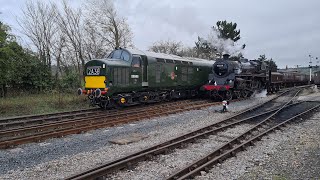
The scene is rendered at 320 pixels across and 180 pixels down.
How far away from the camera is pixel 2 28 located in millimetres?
15867

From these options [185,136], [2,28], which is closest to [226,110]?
[185,136]

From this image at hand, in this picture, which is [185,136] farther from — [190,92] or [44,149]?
[190,92]

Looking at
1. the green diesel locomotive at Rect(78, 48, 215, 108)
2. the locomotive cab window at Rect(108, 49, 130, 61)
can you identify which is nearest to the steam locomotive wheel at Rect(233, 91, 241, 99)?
the green diesel locomotive at Rect(78, 48, 215, 108)

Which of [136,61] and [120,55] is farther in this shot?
[120,55]

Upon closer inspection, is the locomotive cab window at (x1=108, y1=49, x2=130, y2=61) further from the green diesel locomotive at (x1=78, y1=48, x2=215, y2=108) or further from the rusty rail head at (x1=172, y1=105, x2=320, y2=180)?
the rusty rail head at (x1=172, y1=105, x2=320, y2=180)

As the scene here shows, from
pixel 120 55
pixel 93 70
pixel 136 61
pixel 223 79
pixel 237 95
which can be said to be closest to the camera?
pixel 93 70

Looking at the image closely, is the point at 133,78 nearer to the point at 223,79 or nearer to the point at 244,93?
the point at 223,79

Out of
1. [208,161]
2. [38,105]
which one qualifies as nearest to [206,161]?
[208,161]

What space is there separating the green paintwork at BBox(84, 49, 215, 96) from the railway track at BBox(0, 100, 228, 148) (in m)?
1.31

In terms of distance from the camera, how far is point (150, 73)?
16.0 meters

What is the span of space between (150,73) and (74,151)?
877 centimetres

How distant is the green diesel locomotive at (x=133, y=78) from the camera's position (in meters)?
13.8

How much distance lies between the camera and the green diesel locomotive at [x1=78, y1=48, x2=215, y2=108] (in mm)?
13765

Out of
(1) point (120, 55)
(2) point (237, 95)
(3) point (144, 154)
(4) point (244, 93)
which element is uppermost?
(1) point (120, 55)
